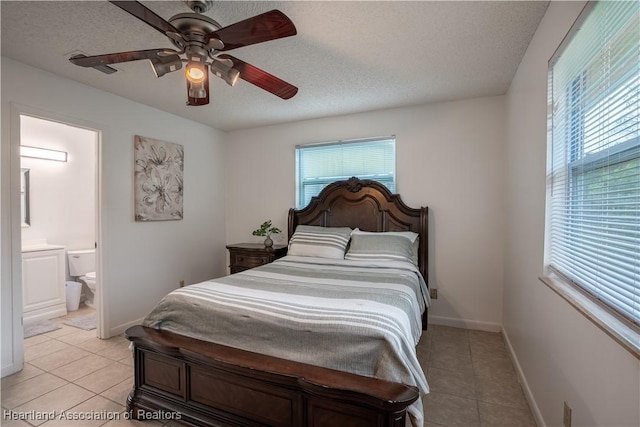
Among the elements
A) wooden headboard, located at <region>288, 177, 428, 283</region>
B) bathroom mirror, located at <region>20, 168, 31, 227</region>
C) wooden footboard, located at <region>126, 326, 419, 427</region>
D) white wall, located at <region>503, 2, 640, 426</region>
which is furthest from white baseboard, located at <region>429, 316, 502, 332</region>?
bathroom mirror, located at <region>20, 168, 31, 227</region>

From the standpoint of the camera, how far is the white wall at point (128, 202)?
2.33 m

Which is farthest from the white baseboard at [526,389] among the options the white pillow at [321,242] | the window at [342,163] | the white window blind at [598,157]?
the window at [342,163]

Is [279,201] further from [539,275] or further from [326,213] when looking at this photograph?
[539,275]

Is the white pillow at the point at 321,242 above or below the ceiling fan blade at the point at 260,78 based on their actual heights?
below

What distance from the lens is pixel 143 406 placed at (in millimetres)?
1849

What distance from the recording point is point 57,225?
3.98m

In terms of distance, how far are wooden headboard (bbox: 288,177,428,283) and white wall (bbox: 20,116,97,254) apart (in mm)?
2751

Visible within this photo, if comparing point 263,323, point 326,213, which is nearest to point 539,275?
point 263,323

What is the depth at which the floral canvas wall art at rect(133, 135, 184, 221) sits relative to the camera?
3.27 metres

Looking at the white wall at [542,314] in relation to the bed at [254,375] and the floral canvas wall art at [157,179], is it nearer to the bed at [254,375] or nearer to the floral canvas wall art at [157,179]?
the bed at [254,375]

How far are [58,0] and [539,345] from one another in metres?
3.45

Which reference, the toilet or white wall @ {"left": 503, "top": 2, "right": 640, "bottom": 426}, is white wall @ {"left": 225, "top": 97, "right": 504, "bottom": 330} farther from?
the toilet

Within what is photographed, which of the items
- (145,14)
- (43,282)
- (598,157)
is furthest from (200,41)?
(43,282)

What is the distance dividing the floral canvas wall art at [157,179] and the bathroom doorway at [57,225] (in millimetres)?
386
